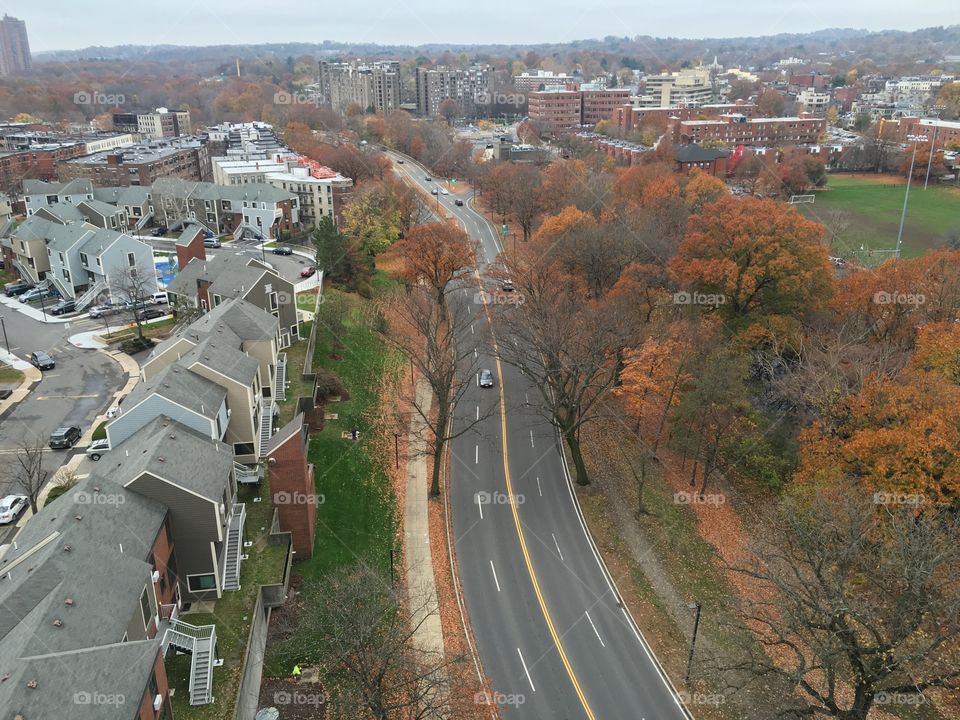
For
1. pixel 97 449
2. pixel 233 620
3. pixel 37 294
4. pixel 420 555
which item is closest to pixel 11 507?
pixel 97 449

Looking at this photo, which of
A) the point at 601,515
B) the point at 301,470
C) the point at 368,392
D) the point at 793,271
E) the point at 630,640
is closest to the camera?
the point at 630,640

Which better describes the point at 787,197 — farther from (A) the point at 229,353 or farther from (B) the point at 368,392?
(A) the point at 229,353

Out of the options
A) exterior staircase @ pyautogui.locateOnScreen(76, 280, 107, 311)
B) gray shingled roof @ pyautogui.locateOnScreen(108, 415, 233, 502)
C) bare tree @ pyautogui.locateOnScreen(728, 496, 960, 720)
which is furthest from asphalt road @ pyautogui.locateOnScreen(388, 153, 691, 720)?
exterior staircase @ pyautogui.locateOnScreen(76, 280, 107, 311)

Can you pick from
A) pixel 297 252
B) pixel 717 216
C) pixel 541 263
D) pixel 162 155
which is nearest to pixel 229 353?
pixel 541 263

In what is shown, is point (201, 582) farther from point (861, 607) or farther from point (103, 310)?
point (103, 310)

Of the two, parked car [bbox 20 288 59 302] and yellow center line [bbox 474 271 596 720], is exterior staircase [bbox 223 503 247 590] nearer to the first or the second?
yellow center line [bbox 474 271 596 720]
